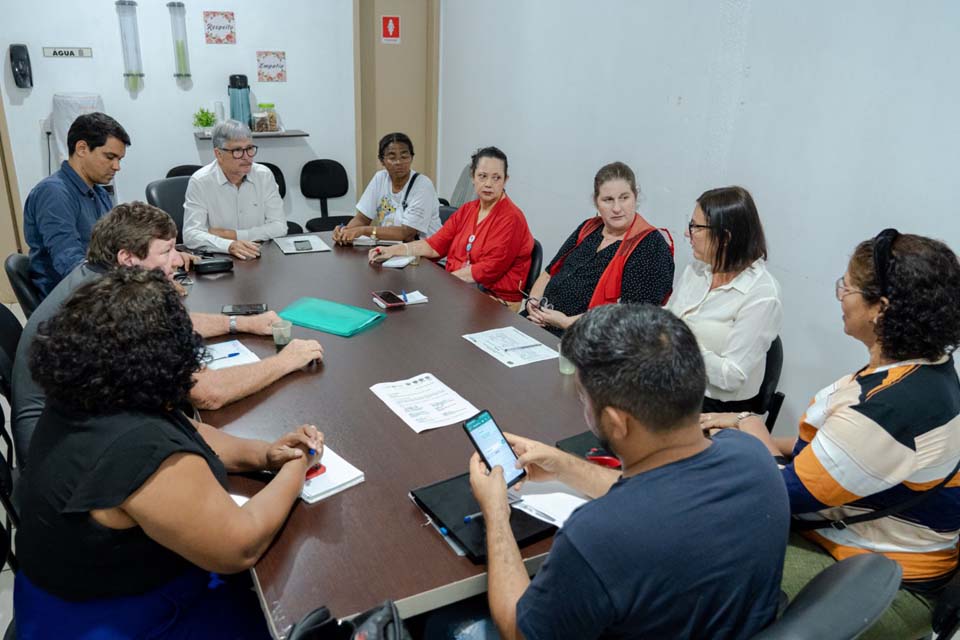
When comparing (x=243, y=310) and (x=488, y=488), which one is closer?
(x=488, y=488)

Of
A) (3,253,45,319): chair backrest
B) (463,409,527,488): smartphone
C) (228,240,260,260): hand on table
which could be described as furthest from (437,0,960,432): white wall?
(3,253,45,319): chair backrest

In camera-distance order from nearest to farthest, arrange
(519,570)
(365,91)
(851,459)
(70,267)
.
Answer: (519,570) < (851,459) < (70,267) < (365,91)

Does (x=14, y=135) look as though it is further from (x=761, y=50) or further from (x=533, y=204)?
(x=761, y=50)

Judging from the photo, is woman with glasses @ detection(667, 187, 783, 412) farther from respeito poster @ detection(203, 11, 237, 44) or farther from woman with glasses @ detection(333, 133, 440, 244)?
respeito poster @ detection(203, 11, 237, 44)

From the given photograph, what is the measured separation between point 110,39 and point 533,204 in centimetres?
337

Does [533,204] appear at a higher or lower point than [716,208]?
lower

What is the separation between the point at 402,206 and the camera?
4.16m

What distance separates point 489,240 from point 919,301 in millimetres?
2184

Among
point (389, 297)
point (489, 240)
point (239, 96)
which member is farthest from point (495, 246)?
point (239, 96)

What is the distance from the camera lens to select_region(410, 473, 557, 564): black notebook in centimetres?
136

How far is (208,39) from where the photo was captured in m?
5.13

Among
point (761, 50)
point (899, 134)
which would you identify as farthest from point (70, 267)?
point (899, 134)

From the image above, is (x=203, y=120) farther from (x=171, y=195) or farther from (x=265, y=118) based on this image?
(x=171, y=195)

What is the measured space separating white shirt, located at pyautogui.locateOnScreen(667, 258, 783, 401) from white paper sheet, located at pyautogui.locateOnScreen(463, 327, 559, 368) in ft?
1.77
